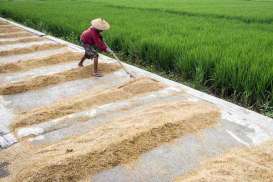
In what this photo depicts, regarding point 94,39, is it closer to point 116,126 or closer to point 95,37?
point 95,37

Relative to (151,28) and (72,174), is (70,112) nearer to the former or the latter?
(72,174)

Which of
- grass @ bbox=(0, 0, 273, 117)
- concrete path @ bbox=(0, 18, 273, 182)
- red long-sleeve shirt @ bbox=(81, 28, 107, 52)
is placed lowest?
concrete path @ bbox=(0, 18, 273, 182)

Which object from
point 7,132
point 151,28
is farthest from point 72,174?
point 151,28

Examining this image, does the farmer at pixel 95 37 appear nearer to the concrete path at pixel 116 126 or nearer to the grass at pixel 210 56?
the concrete path at pixel 116 126

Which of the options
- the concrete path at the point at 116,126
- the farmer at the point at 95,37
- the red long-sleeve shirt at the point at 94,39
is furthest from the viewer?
the red long-sleeve shirt at the point at 94,39

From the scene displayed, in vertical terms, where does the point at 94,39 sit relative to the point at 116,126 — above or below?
above

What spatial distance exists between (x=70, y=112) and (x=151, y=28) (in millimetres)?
4304

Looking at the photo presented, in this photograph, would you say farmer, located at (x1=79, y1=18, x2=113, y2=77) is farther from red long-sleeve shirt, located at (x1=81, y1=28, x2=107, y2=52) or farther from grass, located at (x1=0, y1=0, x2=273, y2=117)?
grass, located at (x1=0, y1=0, x2=273, y2=117)

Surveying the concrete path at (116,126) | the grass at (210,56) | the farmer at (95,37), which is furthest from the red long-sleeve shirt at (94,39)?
the grass at (210,56)

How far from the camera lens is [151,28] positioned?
7.63 metres

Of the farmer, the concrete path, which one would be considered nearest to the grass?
the concrete path

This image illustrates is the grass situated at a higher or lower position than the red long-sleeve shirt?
lower

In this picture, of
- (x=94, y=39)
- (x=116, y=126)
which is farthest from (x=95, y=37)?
(x=116, y=126)

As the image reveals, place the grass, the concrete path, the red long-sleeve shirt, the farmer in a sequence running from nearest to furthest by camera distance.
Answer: the concrete path → the grass → the farmer → the red long-sleeve shirt
